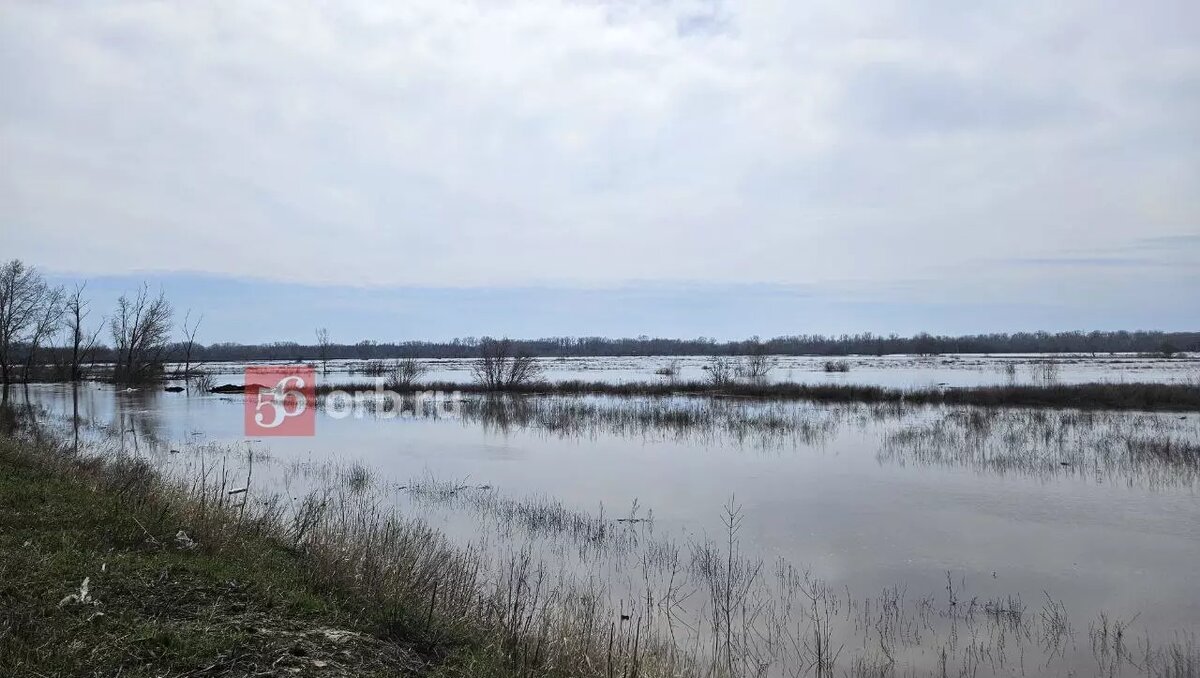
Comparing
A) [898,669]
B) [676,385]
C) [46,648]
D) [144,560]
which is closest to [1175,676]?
[898,669]

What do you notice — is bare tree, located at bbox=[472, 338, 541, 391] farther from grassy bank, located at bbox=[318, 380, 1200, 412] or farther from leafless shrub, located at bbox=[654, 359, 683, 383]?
leafless shrub, located at bbox=[654, 359, 683, 383]

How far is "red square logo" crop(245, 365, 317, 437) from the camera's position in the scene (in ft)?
84.4

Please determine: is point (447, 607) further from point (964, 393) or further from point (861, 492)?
point (964, 393)

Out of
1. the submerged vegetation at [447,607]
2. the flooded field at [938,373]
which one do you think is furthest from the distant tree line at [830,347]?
the submerged vegetation at [447,607]

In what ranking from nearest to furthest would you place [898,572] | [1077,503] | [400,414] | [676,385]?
[898,572]
[1077,503]
[400,414]
[676,385]

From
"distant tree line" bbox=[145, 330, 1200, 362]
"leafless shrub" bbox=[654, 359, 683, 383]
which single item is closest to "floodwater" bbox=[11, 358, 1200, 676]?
"leafless shrub" bbox=[654, 359, 683, 383]

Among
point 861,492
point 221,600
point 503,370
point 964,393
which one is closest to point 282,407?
point 503,370

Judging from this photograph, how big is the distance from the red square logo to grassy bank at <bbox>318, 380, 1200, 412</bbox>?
930 centimetres

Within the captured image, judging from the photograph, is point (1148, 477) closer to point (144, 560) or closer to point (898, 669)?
point (898, 669)

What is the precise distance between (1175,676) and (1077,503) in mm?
7280

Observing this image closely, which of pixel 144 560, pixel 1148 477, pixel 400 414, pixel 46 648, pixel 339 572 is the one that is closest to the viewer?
pixel 46 648

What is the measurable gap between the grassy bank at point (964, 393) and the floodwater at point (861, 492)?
10.7ft

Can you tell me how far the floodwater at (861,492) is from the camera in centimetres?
821

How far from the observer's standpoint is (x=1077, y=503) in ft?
41.0
